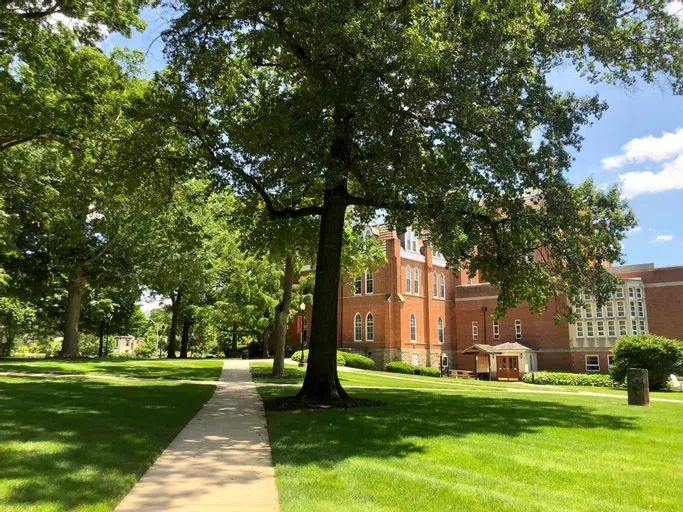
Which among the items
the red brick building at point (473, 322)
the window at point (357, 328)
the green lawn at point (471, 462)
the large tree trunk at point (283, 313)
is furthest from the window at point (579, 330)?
the green lawn at point (471, 462)

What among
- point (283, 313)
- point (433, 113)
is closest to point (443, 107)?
point (433, 113)

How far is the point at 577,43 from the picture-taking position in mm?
12086

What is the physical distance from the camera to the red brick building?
41.7 meters

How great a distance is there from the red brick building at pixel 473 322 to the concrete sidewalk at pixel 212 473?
31078mm

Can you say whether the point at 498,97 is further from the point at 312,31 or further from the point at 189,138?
the point at 189,138

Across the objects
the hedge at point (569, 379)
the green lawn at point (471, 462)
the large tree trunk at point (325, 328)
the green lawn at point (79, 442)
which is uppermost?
the large tree trunk at point (325, 328)

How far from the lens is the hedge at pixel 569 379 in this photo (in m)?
34.7

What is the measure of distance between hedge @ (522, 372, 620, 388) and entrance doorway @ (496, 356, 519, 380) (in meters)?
2.42

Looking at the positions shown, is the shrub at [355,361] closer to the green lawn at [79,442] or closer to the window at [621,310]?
the window at [621,310]

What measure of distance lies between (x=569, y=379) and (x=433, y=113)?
32305 millimetres

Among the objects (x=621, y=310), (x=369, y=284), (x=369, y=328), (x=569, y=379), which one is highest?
(x=369, y=284)

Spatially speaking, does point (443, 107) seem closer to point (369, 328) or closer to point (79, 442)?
point (79, 442)

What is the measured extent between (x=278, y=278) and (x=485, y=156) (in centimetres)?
2116

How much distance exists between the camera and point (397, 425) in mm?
9422
